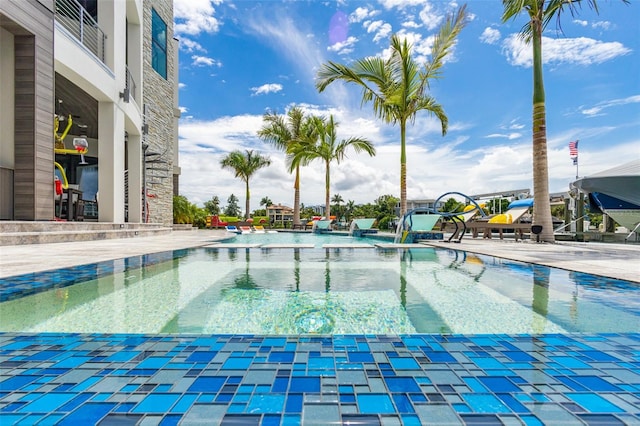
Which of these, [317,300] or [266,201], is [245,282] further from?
[266,201]

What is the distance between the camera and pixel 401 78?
34.5ft

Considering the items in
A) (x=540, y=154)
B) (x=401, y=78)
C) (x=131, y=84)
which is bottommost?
(x=540, y=154)

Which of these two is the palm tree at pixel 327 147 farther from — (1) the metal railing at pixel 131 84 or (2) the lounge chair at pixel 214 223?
(2) the lounge chair at pixel 214 223

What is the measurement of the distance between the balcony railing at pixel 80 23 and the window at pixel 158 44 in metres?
4.53

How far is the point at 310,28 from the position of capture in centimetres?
1545

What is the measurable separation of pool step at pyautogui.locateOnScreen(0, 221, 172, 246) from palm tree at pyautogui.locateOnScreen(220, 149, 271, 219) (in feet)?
79.4

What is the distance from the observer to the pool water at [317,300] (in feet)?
6.28

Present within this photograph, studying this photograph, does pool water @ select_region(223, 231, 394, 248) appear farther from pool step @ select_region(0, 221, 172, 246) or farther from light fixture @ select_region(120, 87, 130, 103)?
light fixture @ select_region(120, 87, 130, 103)

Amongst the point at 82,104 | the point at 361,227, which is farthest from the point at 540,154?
the point at 82,104

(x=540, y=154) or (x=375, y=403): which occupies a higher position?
(x=540, y=154)

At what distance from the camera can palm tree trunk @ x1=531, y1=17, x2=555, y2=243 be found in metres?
8.19

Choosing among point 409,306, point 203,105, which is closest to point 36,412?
point 409,306

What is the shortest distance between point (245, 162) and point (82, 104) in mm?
22390

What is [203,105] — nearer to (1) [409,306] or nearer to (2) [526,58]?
(2) [526,58]
